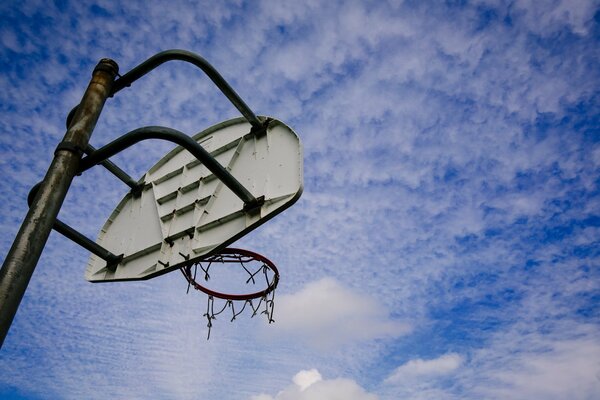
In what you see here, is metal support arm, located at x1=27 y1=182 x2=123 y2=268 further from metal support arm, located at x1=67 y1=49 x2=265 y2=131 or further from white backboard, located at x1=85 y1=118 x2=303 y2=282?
metal support arm, located at x1=67 y1=49 x2=265 y2=131

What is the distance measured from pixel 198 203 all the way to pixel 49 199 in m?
2.38

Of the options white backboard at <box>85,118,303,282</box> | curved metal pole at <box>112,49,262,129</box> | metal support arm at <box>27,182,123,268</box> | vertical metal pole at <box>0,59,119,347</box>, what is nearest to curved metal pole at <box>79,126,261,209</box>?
vertical metal pole at <box>0,59,119,347</box>

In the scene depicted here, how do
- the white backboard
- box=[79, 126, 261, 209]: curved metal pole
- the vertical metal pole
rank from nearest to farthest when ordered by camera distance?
the vertical metal pole
box=[79, 126, 261, 209]: curved metal pole
the white backboard

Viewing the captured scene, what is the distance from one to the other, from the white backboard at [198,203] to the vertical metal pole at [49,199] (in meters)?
1.83

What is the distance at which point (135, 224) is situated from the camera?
5797 mm

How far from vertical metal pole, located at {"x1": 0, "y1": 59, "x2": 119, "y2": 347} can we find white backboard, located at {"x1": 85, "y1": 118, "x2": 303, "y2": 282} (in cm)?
183

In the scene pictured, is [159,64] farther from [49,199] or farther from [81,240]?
[81,240]

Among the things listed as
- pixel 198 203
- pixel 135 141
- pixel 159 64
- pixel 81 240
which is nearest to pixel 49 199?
pixel 135 141

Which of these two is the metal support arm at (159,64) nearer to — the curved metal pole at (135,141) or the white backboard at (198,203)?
the curved metal pole at (135,141)

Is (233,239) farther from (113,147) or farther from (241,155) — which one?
(113,147)

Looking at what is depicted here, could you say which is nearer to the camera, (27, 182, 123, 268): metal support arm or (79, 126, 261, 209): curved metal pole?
(79, 126, 261, 209): curved metal pole

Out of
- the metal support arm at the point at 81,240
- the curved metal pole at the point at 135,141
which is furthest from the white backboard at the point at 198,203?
the curved metal pole at the point at 135,141

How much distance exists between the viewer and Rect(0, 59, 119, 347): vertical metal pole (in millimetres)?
2680

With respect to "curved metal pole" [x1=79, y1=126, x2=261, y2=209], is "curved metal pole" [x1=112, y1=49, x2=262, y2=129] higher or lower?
higher
